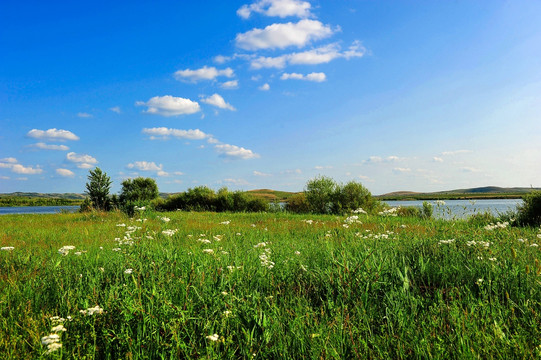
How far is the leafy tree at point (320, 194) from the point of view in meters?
27.9

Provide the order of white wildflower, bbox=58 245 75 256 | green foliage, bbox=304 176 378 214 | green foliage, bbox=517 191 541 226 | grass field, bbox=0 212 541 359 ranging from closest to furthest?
grass field, bbox=0 212 541 359, white wildflower, bbox=58 245 75 256, green foliage, bbox=517 191 541 226, green foliage, bbox=304 176 378 214

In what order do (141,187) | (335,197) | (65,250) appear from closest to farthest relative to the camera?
1. (65,250)
2. (335,197)
3. (141,187)

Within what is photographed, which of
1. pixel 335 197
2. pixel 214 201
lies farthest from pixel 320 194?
pixel 214 201

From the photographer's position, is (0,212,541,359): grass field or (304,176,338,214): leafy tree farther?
(304,176,338,214): leafy tree

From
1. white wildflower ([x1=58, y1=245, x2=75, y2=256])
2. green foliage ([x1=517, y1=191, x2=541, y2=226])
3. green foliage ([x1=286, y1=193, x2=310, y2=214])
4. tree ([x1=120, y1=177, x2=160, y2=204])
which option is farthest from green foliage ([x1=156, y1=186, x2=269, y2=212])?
white wildflower ([x1=58, y1=245, x2=75, y2=256])

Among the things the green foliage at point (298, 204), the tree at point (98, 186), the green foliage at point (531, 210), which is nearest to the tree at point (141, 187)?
the tree at point (98, 186)

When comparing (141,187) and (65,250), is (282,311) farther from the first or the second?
(141,187)

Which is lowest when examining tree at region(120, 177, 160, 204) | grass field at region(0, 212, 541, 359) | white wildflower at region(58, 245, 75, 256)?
grass field at region(0, 212, 541, 359)

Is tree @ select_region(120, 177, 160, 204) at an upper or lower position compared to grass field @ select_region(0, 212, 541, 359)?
upper

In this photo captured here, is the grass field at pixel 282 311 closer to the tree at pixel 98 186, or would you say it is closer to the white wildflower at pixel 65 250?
the white wildflower at pixel 65 250

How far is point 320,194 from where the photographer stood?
28.3 m

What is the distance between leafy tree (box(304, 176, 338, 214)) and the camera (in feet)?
91.5

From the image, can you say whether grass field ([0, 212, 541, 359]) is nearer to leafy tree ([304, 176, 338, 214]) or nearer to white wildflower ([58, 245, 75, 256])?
white wildflower ([58, 245, 75, 256])

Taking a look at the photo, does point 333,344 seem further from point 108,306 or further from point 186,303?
point 108,306
